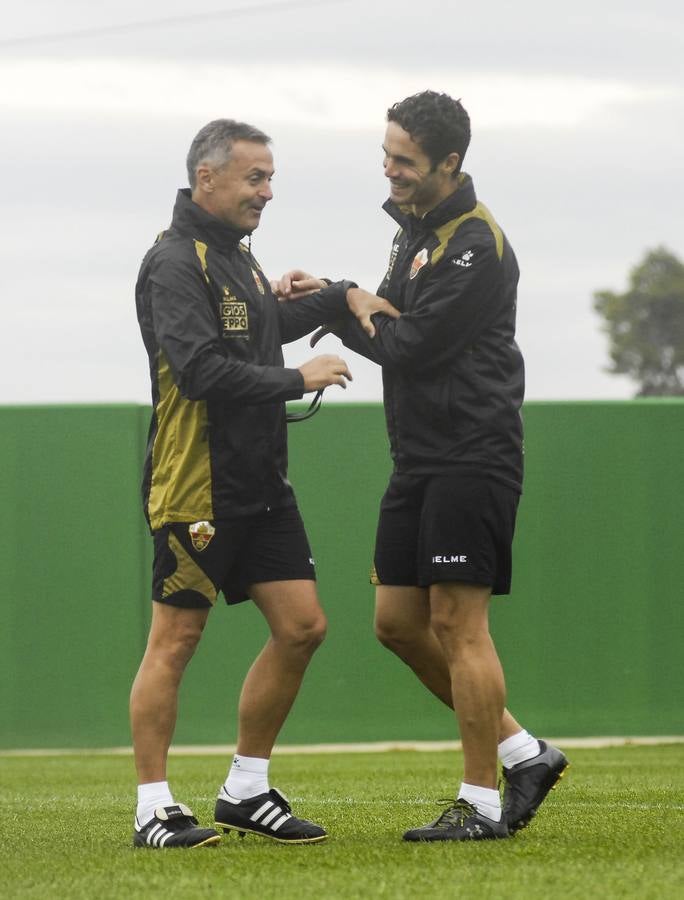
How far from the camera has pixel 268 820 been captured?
4.76 metres

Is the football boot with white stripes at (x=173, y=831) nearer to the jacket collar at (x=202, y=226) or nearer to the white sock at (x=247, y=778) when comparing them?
the white sock at (x=247, y=778)

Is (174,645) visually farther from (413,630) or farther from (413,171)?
(413,171)

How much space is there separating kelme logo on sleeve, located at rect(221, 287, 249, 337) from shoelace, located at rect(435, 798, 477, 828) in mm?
1526

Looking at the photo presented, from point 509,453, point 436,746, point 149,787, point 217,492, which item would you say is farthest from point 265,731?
point 436,746

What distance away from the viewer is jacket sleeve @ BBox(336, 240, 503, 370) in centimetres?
467

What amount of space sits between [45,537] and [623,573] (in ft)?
11.7

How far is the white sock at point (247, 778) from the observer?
190 inches

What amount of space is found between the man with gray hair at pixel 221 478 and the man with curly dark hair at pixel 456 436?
0.26 m

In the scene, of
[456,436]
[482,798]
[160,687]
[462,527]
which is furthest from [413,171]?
[482,798]

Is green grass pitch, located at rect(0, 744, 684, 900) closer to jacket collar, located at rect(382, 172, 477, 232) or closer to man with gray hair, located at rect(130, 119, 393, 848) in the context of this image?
man with gray hair, located at rect(130, 119, 393, 848)

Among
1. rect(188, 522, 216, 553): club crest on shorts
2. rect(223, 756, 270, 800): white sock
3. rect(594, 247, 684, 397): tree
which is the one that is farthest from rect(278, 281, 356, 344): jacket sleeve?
rect(594, 247, 684, 397): tree

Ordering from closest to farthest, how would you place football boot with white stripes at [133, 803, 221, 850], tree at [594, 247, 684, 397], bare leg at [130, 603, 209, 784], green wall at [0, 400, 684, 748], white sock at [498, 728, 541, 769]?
1. football boot with white stripes at [133, 803, 221, 850]
2. bare leg at [130, 603, 209, 784]
3. white sock at [498, 728, 541, 769]
4. green wall at [0, 400, 684, 748]
5. tree at [594, 247, 684, 397]

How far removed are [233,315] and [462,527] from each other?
931mm

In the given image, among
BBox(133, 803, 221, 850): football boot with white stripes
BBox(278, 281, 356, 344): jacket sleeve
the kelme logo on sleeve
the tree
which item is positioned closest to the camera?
BBox(133, 803, 221, 850): football boot with white stripes
